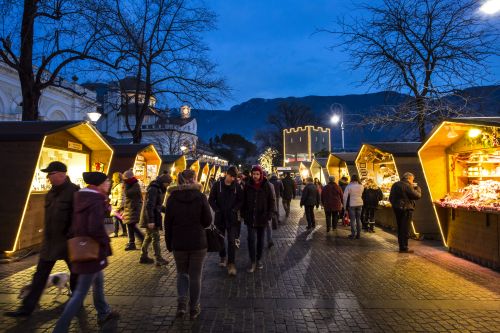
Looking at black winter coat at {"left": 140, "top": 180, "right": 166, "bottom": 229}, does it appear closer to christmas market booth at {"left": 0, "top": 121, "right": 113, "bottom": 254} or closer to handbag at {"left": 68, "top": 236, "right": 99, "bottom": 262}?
christmas market booth at {"left": 0, "top": 121, "right": 113, "bottom": 254}

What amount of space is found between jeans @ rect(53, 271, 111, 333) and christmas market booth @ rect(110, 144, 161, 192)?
28.4 feet

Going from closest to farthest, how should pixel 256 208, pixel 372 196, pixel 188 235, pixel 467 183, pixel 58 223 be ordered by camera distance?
pixel 188 235, pixel 58 223, pixel 256 208, pixel 467 183, pixel 372 196

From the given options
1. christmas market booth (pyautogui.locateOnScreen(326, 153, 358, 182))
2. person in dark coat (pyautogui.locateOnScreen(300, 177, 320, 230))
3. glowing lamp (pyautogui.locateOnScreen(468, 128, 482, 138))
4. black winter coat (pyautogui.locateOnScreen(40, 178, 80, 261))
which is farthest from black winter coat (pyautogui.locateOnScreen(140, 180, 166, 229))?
christmas market booth (pyautogui.locateOnScreen(326, 153, 358, 182))

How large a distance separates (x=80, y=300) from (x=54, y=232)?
1208mm

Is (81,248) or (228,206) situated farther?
(228,206)

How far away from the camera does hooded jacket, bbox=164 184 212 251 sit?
463 cm

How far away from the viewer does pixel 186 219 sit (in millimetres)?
4672

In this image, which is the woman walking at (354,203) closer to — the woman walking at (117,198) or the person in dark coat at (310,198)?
the person in dark coat at (310,198)

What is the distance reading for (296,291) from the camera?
5.91 meters

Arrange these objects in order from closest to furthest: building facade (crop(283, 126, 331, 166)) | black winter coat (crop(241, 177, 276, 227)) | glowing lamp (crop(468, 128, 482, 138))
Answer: black winter coat (crop(241, 177, 276, 227)) < glowing lamp (crop(468, 128, 482, 138)) < building facade (crop(283, 126, 331, 166))

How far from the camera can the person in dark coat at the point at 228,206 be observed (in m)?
6.99

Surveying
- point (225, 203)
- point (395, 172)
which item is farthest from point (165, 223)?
point (395, 172)

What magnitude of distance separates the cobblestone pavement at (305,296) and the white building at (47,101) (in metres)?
14.9

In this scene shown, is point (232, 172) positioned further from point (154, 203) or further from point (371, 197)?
point (371, 197)
